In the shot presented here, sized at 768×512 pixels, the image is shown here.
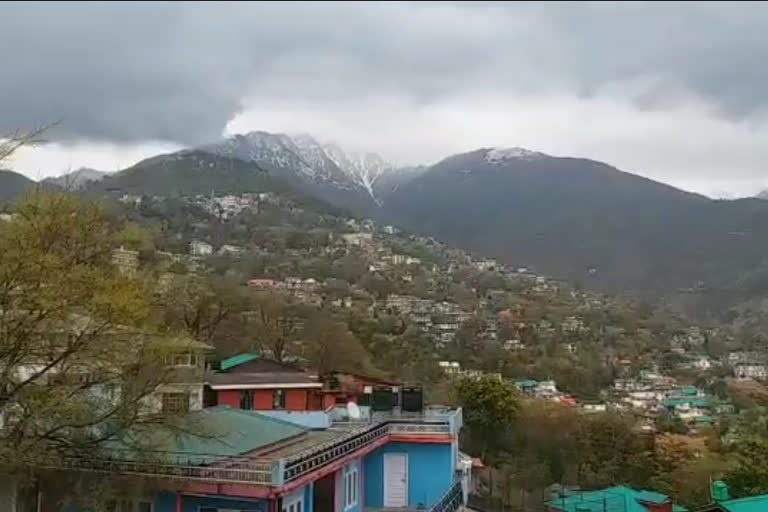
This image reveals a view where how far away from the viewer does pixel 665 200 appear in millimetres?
109188

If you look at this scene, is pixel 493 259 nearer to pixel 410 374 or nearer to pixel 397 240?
pixel 397 240

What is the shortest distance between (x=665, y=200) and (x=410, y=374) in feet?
222

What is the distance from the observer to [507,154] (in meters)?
170

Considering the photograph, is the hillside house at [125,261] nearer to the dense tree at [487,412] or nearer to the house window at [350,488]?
the house window at [350,488]

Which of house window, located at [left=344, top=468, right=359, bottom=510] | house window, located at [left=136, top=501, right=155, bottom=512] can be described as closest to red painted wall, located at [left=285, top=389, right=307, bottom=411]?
house window, located at [left=344, top=468, right=359, bottom=510]

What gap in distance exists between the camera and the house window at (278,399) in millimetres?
29219

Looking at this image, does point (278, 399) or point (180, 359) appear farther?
point (278, 399)

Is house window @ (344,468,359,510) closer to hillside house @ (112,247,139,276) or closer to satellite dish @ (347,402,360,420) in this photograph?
satellite dish @ (347,402,360,420)

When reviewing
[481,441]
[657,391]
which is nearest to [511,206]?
[657,391]

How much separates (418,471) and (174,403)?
27.5 feet

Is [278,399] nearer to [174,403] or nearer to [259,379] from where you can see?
A: [259,379]

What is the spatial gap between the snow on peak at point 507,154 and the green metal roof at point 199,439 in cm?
14322

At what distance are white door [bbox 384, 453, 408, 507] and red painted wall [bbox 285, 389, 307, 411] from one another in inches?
315

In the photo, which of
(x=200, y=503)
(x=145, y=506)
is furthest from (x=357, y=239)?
(x=200, y=503)
